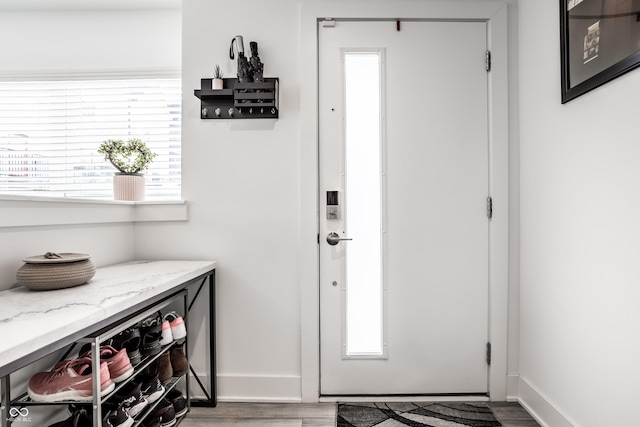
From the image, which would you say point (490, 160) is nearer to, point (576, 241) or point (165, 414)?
point (576, 241)

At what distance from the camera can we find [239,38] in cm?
203

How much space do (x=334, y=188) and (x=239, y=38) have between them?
977 millimetres

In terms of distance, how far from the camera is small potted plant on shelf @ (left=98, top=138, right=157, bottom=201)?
82.5 inches

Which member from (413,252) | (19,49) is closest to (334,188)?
(413,252)

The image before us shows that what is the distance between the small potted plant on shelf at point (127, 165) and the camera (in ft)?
6.88

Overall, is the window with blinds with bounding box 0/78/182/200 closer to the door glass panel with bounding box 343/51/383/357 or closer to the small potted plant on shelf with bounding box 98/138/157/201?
the small potted plant on shelf with bounding box 98/138/157/201

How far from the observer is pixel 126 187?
2098mm

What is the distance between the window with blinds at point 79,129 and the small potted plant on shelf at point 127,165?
10.5 inches

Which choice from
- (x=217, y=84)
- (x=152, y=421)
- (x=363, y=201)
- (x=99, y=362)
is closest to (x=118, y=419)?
(x=99, y=362)

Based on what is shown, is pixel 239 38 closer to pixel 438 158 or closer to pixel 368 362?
pixel 438 158

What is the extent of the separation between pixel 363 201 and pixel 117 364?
1.40 metres

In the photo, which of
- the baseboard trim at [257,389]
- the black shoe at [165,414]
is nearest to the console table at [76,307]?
the black shoe at [165,414]

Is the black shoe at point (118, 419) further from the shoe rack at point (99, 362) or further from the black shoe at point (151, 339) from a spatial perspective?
the black shoe at point (151, 339)

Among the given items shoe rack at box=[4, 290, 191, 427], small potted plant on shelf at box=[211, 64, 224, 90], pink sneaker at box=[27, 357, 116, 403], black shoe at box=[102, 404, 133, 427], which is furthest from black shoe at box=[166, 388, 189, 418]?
small potted plant on shelf at box=[211, 64, 224, 90]
